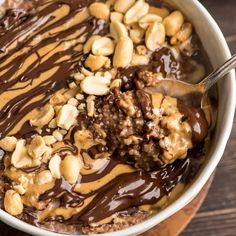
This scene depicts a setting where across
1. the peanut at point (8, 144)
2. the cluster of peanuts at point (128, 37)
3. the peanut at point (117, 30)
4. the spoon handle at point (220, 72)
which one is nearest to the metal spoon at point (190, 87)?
the spoon handle at point (220, 72)

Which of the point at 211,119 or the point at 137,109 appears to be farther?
the point at 211,119

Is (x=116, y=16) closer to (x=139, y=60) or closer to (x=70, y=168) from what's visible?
(x=139, y=60)

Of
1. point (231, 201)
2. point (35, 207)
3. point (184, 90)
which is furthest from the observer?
point (231, 201)

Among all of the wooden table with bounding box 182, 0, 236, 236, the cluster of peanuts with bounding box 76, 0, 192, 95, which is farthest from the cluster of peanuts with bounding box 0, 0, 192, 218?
the wooden table with bounding box 182, 0, 236, 236

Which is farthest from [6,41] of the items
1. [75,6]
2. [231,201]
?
[231,201]

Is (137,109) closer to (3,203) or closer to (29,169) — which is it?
(29,169)

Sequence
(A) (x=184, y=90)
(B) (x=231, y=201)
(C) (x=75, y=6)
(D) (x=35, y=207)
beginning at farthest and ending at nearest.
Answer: (B) (x=231, y=201)
(C) (x=75, y=6)
(A) (x=184, y=90)
(D) (x=35, y=207)

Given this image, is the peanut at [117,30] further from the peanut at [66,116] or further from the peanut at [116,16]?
the peanut at [66,116]
